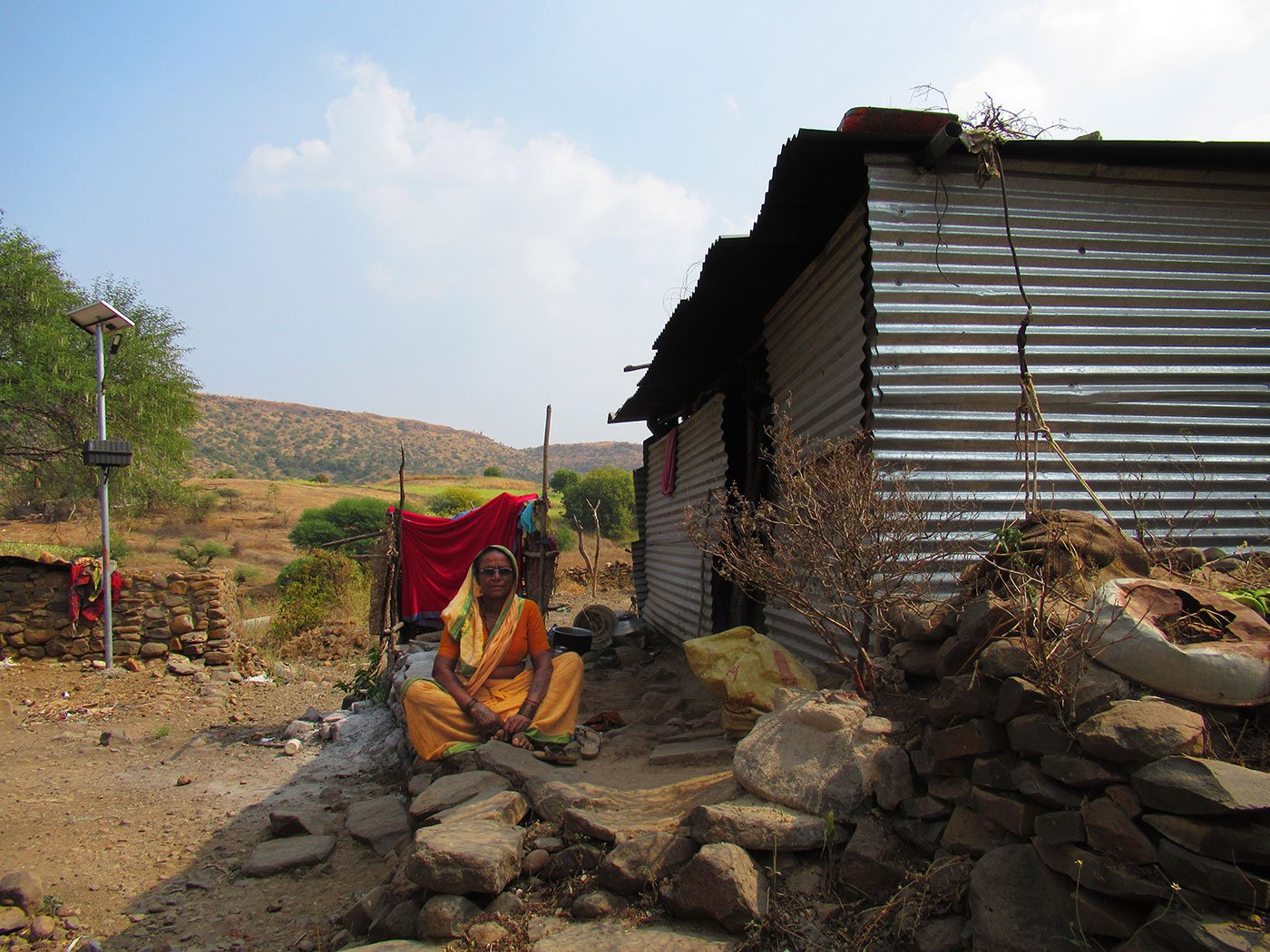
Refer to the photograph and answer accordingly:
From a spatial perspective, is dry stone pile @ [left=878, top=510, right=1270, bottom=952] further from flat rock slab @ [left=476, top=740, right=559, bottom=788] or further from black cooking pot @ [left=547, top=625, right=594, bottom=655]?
black cooking pot @ [left=547, top=625, right=594, bottom=655]

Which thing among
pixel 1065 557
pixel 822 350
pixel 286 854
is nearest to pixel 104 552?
pixel 286 854

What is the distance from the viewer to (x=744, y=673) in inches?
163

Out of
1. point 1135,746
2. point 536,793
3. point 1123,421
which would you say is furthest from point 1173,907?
point 1123,421

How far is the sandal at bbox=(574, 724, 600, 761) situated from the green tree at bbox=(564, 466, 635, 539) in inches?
1304

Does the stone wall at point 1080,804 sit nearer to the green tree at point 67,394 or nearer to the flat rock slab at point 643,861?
the flat rock slab at point 643,861

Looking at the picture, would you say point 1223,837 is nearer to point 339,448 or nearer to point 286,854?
point 286,854

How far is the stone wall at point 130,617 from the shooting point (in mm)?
9469

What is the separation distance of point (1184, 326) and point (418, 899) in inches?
218

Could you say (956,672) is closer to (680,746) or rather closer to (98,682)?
(680,746)

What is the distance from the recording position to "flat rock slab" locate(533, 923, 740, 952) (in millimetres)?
2619

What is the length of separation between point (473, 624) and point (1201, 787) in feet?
13.1

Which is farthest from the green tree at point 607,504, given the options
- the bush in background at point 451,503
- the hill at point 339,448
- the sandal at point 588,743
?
the sandal at point 588,743

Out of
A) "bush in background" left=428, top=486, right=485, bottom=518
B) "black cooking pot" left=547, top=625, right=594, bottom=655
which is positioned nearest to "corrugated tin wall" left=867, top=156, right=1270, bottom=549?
"black cooking pot" left=547, top=625, right=594, bottom=655

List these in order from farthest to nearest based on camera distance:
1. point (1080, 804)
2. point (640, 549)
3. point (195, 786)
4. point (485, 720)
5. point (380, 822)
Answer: point (640, 549) < point (195, 786) < point (380, 822) < point (485, 720) < point (1080, 804)
